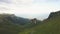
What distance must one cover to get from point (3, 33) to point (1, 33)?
4.34 ft

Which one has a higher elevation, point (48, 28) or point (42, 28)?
point (42, 28)

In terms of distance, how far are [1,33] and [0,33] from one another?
924 millimetres

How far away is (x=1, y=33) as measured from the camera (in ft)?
298

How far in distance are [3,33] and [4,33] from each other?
1.55m

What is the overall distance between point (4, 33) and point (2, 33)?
1.50 m

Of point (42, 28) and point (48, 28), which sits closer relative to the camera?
point (48, 28)

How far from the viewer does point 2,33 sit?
297 ft

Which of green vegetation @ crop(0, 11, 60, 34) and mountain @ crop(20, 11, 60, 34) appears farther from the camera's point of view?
green vegetation @ crop(0, 11, 60, 34)

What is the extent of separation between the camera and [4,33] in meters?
91.8

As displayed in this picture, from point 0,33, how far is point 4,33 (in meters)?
2.76

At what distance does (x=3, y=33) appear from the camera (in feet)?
296

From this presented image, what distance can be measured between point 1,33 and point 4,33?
1910 mm

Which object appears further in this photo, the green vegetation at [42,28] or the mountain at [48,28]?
the green vegetation at [42,28]
